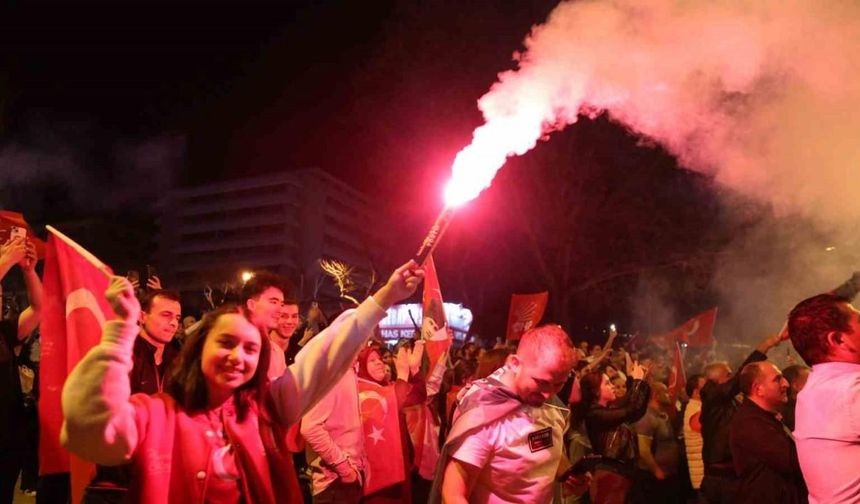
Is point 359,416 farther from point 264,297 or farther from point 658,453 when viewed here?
point 658,453

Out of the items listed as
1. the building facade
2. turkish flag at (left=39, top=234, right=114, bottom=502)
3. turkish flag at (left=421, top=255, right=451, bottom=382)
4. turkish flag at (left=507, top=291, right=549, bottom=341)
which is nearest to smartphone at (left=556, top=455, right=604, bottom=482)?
turkish flag at (left=421, top=255, right=451, bottom=382)

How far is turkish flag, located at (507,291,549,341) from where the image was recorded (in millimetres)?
14477

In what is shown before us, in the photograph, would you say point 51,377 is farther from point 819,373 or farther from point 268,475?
point 819,373

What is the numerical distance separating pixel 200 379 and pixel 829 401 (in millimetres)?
3144

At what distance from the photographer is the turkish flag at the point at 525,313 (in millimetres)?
14477

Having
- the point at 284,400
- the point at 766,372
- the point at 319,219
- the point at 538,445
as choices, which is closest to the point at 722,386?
the point at 766,372

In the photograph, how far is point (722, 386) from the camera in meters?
6.59

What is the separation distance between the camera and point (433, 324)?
8.75 meters

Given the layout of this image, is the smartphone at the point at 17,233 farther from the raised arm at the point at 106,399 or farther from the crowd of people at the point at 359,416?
the raised arm at the point at 106,399

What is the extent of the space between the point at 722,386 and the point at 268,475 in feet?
17.2

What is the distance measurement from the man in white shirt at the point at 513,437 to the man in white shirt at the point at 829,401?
1322 mm

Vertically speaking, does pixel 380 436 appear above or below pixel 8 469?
below

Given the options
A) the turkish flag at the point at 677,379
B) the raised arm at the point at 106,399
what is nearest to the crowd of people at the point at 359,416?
the raised arm at the point at 106,399

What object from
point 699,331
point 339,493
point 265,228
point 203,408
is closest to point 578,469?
point 339,493
